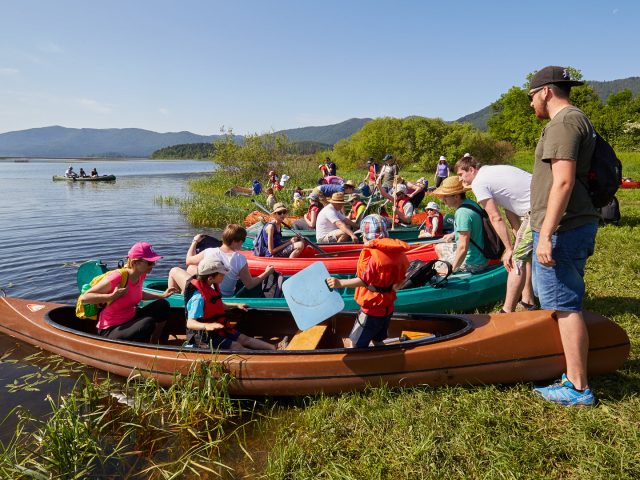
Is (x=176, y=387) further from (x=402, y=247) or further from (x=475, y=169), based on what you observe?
(x=475, y=169)

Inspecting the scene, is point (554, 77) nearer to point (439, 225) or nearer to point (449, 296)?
point (449, 296)

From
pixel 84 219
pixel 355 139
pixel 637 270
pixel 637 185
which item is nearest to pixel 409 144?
pixel 355 139

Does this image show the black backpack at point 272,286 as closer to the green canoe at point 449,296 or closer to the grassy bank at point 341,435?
the green canoe at point 449,296

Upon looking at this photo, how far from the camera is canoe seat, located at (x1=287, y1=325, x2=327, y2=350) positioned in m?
4.74

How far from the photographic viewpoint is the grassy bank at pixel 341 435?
306 cm

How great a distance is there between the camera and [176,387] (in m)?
4.37

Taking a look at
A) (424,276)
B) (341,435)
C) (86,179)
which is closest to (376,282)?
(341,435)

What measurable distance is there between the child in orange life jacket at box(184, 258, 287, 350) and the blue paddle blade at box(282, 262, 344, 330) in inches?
30.8

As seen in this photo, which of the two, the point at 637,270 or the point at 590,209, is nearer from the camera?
the point at 590,209

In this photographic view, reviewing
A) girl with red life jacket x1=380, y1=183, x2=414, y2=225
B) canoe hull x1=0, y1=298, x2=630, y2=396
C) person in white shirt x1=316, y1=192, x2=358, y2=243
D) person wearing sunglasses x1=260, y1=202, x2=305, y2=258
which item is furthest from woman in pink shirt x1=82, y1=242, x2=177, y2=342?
girl with red life jacket x1=380, y1=183, x2=414, y2=225

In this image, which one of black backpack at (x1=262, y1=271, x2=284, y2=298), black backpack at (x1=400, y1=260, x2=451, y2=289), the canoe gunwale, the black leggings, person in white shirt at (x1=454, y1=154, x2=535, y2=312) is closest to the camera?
the canoe gunwale

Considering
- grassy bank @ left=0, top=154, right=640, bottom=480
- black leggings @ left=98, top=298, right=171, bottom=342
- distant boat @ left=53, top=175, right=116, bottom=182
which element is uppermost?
distant boat @ left=53, top=175, right=116, bottom=182

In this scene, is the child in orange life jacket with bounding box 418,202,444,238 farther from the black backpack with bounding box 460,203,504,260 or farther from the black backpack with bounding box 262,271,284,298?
the black backpack with bounding box 262,271,284,298

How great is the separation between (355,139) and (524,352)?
42.8m
